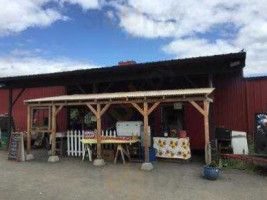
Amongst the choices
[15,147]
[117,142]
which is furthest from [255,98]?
[15,147]

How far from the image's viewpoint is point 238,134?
12797 millimetres

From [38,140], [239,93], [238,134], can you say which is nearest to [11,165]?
[38,140]

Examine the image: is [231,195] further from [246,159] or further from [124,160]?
[124,160]

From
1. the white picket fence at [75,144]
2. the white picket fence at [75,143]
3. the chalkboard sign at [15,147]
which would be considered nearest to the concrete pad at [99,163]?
the white picket fence at [75,143]

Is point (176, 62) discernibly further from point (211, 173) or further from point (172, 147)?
point (211, 173)

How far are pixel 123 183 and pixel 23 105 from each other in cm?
1427

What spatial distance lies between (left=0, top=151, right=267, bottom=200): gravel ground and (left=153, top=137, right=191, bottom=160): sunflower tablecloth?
459mm

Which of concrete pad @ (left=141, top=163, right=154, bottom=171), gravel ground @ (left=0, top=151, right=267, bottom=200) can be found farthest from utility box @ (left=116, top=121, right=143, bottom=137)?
concrete pad @ (left=141, top=163, right=154, bottom=171)

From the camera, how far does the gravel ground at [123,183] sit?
7852mm

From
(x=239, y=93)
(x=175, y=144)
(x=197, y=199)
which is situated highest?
(x=239, y=93)

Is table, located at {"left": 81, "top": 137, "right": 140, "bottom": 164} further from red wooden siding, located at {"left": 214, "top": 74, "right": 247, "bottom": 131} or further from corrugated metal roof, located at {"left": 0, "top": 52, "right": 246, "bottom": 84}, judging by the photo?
red wooden siding, located at {"left": 214, "top": 74, "right": 247, "bottom": 131}

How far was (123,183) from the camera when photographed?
9.16m

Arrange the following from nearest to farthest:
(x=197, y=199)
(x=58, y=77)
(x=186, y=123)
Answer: (x=197, y=199) → (x=186, y=123) → (x=58, y=77)

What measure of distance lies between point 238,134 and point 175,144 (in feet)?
8.65
